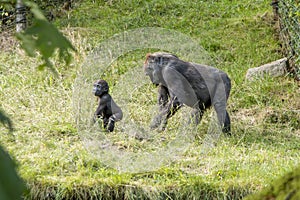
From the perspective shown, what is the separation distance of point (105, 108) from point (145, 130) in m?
0.46

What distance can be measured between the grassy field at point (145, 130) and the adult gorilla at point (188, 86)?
0.60 feet

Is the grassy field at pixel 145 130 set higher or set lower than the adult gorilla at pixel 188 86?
lower

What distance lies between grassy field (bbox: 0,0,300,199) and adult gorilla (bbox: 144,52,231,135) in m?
0.18

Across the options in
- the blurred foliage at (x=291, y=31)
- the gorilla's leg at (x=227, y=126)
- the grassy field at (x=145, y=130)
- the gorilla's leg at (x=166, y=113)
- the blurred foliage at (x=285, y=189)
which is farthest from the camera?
the blurred foliage at (x=291, y=31)

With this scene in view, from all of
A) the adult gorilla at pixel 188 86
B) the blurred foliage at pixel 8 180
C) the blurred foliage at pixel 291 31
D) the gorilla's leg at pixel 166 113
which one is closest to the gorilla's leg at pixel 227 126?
the adult gorilla at pixel 188 86

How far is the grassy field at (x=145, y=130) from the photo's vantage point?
522cm

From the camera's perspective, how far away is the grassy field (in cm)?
522

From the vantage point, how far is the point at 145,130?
21.6ft

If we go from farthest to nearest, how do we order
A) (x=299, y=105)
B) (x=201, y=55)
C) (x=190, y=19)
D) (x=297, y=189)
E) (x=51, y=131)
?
(x=190, y=19)
(x=201, y=55)
(x=299, y=105)
(x=51, y=131)
(x=297, y=189)

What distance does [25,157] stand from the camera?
229 inches

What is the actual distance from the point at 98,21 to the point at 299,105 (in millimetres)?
4631

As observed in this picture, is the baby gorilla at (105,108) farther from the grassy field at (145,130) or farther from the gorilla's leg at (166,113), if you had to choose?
the gorilla's leg at (166,113)

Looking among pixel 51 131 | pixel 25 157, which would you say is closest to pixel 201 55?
pixel 51 131

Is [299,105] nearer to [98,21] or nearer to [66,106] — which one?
[66,106]
